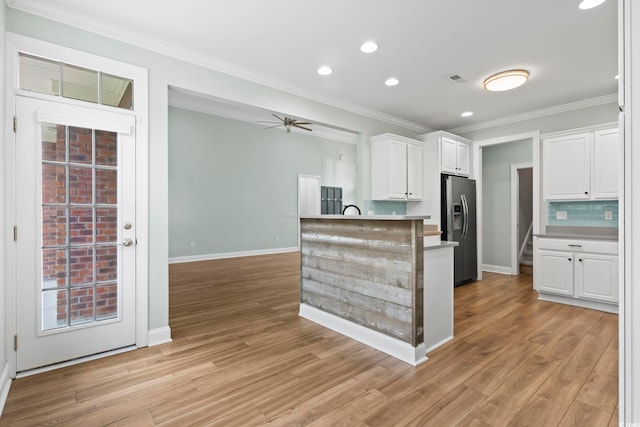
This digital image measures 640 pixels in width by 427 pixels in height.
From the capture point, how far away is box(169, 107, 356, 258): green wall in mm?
6793

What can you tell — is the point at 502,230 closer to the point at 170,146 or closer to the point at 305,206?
the point at 305,206

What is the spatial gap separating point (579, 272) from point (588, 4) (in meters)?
2.97

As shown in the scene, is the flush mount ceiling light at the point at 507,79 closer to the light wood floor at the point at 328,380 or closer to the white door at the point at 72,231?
the light wood floor at the point at 328,380

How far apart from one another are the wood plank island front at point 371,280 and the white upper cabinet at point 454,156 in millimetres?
2771

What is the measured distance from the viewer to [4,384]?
2023 millimetres

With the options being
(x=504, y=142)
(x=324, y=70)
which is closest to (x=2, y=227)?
(x=324, y=70)

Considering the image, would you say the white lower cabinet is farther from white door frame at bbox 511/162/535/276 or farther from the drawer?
white door frame at bbox 511/162/535/276

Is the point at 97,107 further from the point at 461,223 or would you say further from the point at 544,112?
the point at 544,112

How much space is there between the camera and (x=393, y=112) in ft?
16.5

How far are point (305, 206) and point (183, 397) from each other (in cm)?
703

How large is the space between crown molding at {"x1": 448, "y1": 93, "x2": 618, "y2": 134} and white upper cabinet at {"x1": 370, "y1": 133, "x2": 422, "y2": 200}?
1.26 meters

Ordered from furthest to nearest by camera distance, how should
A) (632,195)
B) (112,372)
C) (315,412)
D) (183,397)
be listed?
(112,372), (183,397), (315,412), (632,195)

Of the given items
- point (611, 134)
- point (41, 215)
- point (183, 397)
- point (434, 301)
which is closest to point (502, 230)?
point (611, 134)

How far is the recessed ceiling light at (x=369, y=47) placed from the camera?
2.96 m
